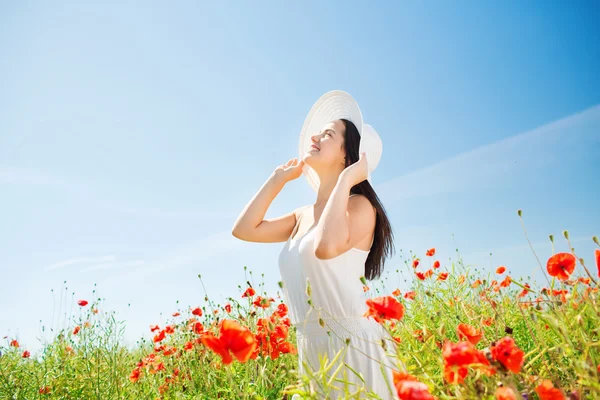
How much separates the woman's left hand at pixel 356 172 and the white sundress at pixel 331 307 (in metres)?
0.34

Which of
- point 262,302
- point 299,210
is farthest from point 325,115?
point 262,302

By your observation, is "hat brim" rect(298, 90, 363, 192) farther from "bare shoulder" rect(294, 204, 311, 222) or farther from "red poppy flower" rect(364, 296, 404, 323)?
"red poppy flower" rect(364, 296, 404, 323)

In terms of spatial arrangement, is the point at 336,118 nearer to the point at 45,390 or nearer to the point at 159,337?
the point at 159,337

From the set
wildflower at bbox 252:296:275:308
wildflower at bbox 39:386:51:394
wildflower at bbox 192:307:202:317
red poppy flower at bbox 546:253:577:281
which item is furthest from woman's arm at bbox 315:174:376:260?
wildflower at bbox 39:386:51:394

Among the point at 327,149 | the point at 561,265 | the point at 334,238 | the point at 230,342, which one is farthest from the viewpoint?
the point at 327,149

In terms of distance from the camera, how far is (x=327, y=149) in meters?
2.45

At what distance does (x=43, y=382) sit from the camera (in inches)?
124

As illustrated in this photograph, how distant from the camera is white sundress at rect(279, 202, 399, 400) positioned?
75.6 inches

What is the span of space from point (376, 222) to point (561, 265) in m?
1.17

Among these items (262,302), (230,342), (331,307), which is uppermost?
(262,302)

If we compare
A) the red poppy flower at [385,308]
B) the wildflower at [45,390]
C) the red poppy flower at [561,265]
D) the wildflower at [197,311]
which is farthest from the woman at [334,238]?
the wildflower at [45,390]

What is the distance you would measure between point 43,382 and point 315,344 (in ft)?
8.07

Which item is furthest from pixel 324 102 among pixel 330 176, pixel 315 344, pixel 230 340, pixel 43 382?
pixel 43 382

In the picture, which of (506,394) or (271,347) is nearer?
(506,394)
